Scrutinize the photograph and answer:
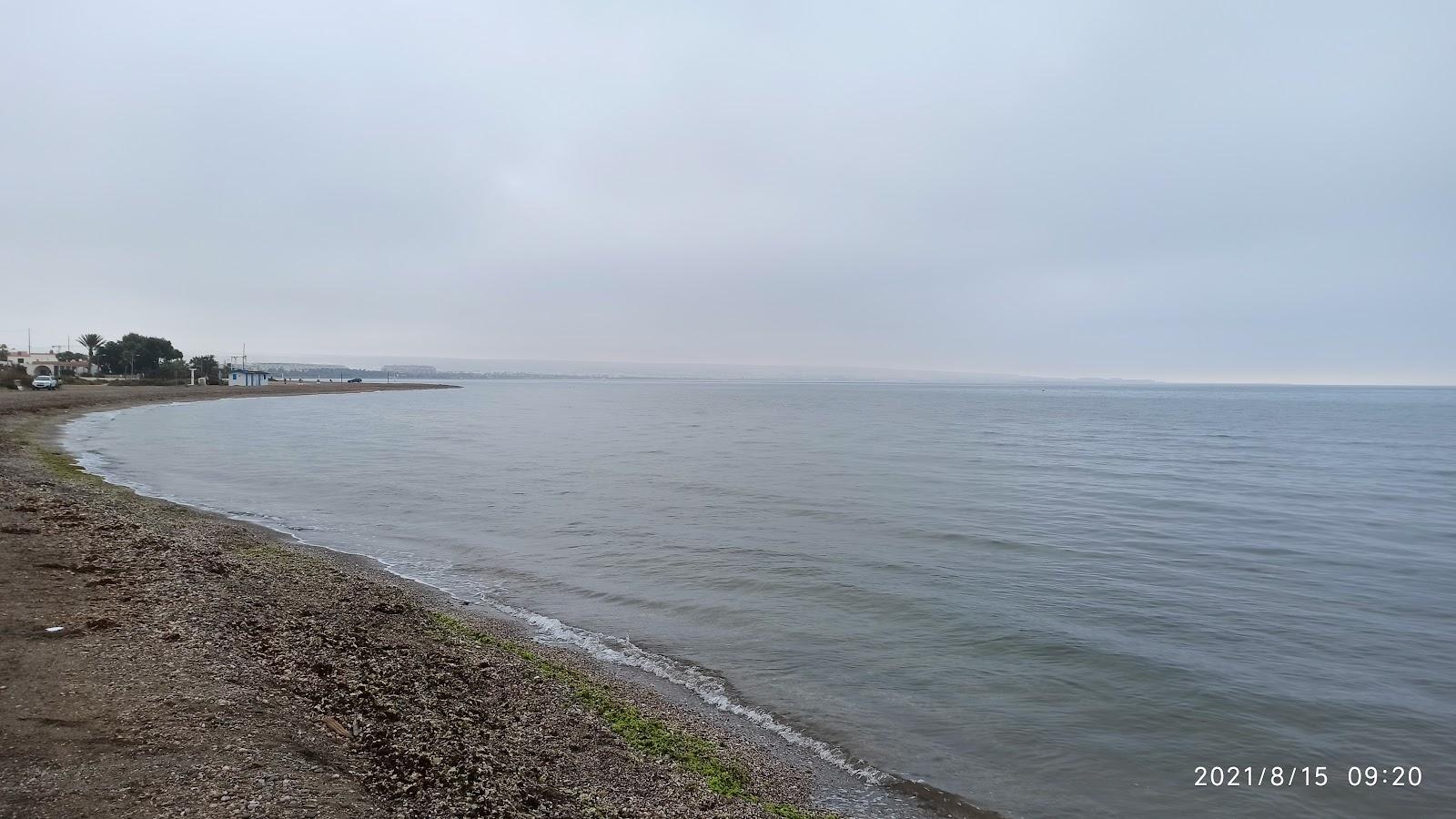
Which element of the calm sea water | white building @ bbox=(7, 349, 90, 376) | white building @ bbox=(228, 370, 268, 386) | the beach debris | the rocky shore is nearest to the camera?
the rocky shore

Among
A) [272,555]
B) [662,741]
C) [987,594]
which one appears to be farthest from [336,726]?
[987,594]

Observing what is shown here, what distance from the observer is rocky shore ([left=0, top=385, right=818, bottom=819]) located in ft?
17.3

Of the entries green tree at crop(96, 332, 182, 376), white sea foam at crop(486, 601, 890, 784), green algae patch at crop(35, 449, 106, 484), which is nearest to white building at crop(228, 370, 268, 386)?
green tree at crop(96, 332, 182, 376)

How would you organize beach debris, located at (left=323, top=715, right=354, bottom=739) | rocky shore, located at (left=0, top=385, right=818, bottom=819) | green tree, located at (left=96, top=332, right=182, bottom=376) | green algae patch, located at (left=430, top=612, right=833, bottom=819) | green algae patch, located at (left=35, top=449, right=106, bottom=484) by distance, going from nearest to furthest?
rocky shore, located at (left=0, top=385, right=818, bottom=819), beach debris, located at (left=323, top=715, right=354, bottom=739), green algae patch, located at (left=430, top=612, right=833, bottom=819), green algae patch, located at (left=35, top=449, right=106, bottom=484), green tree, located at (left=96, top=332, right=182, bottom=376)

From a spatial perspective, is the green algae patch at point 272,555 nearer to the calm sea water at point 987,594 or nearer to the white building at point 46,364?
the calm sea water at point 987,594

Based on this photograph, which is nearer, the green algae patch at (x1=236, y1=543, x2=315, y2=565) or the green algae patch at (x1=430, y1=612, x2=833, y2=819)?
the green algae patch at (x1=430, y1=612, x2=833, y2=819)

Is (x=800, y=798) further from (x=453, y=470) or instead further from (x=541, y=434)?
(x=541, y=434)

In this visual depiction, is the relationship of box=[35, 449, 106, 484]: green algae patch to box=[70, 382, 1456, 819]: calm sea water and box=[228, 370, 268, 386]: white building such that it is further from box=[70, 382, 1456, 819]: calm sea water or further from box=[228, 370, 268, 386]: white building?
box=[228, 370, 268, 386]: white building

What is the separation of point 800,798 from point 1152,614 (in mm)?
9575

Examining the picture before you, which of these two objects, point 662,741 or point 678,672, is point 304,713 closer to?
point 662,741

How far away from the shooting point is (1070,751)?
854 centimetres

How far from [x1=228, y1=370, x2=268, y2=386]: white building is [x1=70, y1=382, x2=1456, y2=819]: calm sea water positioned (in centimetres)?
12017

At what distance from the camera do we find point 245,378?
144625 mm

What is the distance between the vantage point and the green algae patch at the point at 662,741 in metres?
6.83
